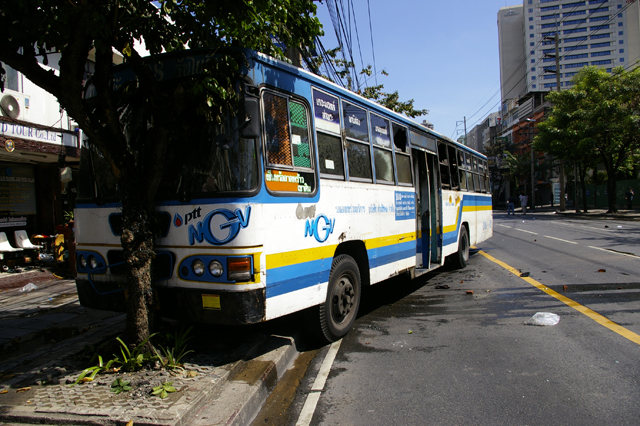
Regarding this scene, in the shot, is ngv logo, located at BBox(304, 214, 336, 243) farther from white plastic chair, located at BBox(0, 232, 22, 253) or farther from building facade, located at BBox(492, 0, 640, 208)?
building facade, located at BBox(492, 0, 640, 208)

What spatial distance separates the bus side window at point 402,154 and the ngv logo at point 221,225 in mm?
3763

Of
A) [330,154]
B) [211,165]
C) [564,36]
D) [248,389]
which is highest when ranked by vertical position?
[564,36]

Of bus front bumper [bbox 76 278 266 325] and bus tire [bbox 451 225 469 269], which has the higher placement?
bus front bumper [bbox 76 278 266 325]

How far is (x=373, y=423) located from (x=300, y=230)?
74.7 inches

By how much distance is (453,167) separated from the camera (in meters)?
9.90

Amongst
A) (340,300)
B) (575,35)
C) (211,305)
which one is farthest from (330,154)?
(575,35)

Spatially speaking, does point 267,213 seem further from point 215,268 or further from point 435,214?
point 435,214

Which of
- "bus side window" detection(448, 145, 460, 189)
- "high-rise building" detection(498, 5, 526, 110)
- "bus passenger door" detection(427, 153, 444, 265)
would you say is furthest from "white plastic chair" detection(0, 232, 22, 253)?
"high-rise building" detection(498, 5, 526, 110)

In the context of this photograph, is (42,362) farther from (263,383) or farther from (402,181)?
(402,181)

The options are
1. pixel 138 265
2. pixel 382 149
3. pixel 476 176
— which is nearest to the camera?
pixel 138 265

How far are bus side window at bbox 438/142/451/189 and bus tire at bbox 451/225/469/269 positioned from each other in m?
1.70

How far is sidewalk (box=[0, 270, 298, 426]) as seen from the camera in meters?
3.14

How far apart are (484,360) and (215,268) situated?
288 cm

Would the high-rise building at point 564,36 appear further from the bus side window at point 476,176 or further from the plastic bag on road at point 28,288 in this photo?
the plastic bag on road at point 28,288
